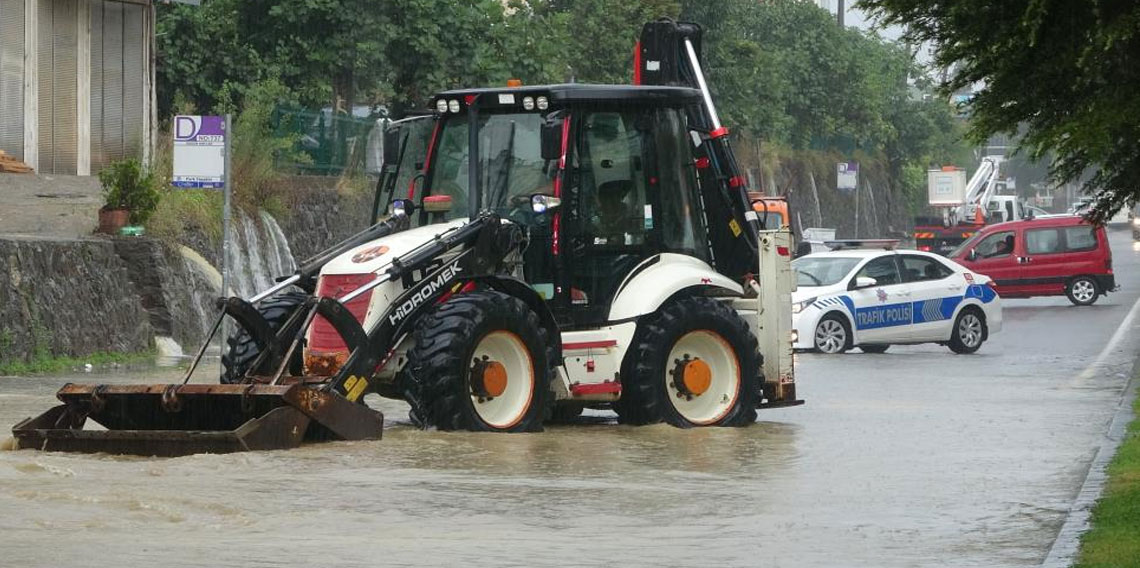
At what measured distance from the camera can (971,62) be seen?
27.0 feet

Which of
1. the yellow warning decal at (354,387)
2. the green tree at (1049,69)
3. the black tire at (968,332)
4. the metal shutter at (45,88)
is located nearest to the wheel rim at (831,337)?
the black tire at (968,332)

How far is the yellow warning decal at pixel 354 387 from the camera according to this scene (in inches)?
539

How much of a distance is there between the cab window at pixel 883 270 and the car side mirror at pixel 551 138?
48.1 ft

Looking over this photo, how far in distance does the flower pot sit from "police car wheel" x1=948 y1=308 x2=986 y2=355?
1194cm

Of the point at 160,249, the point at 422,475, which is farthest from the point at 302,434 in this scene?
the point at 160,249

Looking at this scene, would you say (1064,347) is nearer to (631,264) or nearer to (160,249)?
(160,249)

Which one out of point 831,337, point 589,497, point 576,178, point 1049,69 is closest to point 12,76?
point 831,337

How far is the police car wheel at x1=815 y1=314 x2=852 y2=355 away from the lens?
28344 mm

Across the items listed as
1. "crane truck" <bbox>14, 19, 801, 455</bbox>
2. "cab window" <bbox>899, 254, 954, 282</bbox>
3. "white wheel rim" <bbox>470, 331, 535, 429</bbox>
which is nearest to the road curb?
"crane truck" <bbox>14, 19, 801, 455</bbox>

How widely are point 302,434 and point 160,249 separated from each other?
13.3 meters

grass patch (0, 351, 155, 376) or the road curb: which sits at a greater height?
grass patch (0, 351, 155, 376)

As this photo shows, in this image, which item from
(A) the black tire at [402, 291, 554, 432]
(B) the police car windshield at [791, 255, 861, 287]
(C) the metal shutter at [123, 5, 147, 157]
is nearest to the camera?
(A) the black tire at [402, 291, 554, 432]

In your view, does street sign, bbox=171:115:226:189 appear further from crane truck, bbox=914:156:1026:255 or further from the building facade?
crane truck, bbox=914:156:1026:255

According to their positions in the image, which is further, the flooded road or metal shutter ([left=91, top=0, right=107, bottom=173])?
metal shutter ([left=91, top=0, right=107, bottom=173])
